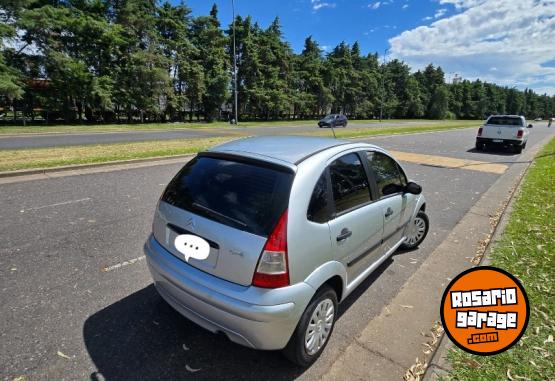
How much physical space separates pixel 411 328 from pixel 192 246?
2165 millimetres

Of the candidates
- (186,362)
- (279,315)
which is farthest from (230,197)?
(186,362)

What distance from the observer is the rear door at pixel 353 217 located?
2621 millimetres

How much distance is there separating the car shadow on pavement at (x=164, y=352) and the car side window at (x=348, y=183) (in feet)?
4.53

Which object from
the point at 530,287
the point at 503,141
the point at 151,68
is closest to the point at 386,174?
the point at 530,287

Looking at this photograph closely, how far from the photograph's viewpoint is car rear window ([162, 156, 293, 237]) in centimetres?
222

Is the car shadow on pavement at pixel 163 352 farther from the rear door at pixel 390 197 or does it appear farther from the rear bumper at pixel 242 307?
the rear door at pixel 390 197

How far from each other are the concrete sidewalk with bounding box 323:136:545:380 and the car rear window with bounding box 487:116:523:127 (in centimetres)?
1430

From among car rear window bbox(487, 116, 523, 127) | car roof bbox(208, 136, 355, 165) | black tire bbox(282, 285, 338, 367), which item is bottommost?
black tire bbox(282, 285, 338, 367)

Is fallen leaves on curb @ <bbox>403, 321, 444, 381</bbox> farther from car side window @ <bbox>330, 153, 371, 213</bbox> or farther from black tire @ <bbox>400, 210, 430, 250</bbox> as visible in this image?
black tire @ <bbox>400, 210, 430, 250</bbox>

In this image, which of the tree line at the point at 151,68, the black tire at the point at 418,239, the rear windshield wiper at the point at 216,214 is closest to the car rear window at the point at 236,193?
the rear windshield wiper at the point at 216,214

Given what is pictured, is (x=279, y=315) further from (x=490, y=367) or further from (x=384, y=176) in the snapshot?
(x=384, y=176)

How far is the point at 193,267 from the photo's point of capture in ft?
7.89

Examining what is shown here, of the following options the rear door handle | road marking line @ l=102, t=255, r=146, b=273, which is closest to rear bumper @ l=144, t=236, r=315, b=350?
the rear door handle

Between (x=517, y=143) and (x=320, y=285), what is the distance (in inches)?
706
